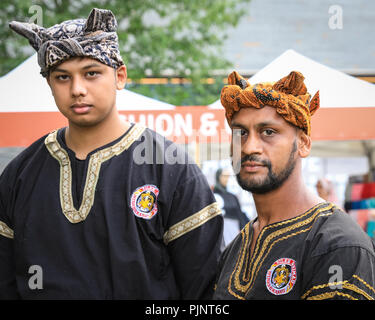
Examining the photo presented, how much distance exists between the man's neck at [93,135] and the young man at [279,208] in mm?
511

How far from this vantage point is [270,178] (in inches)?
69.3

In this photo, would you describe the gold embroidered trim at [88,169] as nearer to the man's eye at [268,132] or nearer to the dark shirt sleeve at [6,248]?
the dark shirt sleeve at [6,248]

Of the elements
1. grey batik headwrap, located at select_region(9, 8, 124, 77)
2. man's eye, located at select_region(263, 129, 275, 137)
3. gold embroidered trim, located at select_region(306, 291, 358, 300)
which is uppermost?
grey batik headwrap, located at select_region(9, 8, 124, 77)

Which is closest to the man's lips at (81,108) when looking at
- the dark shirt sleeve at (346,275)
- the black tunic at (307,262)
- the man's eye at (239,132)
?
the man's eye at (239,132)

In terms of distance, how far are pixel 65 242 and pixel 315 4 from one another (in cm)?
430

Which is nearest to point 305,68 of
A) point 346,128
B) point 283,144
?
point 346,128

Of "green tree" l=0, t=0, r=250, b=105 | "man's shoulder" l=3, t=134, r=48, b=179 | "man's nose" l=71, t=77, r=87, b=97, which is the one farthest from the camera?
"green tree" l=0, t=0, r=250, b=105

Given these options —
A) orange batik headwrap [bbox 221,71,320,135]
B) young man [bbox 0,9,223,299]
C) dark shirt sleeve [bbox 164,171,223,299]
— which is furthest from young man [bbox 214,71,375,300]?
young man [bbox 0,9,223,299]

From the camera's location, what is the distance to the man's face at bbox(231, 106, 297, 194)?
1752 millimetres

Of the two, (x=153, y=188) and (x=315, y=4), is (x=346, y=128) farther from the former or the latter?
(x=315, y=4)

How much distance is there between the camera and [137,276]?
1.94 meters

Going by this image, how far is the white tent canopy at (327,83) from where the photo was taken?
3086 millimetres

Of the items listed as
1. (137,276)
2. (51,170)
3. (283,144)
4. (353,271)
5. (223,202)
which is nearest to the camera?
(353,271)

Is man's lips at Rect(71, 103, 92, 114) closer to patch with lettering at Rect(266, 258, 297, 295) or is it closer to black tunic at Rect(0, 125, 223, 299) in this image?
black tunic at Rect(0, 125, 223, 299)
